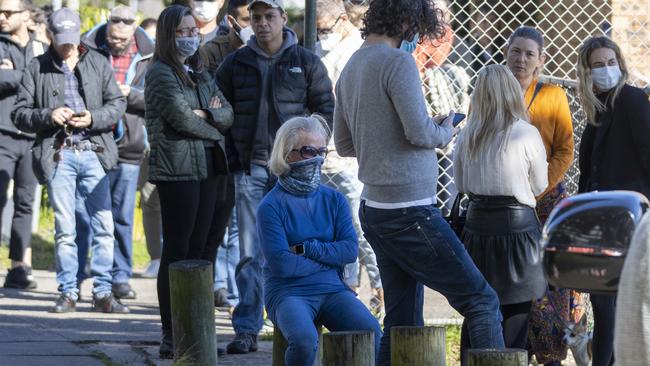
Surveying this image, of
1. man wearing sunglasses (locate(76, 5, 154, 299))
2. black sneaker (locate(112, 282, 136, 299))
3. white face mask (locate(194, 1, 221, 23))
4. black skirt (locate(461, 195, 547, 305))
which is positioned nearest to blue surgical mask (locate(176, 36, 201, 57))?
black skirt (locate(461, 195, 547, 305))

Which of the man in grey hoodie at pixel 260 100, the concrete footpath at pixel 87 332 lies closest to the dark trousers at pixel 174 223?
the concrete footpath at pixel 87 332

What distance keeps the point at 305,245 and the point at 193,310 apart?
0.65 m

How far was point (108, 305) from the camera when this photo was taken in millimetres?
8906

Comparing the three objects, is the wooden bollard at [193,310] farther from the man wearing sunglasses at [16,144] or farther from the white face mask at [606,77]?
the man wearing sunglasses at [16,144]

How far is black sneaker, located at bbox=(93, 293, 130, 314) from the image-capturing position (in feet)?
29.2

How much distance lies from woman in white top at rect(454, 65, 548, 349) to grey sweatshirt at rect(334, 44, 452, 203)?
52 cm

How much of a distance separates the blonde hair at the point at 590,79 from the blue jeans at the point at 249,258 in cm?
187

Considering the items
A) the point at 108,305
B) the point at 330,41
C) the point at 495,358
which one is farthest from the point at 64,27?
the point at 495,358

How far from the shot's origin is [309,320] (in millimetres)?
5355

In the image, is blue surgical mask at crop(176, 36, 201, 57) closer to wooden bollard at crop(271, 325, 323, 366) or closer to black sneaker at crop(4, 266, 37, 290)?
wooden bollard at crop(271, 325, 323, 366)

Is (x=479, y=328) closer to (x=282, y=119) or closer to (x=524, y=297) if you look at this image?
(x=524, y=297)

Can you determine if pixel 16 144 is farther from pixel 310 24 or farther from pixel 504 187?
pixel 504 187

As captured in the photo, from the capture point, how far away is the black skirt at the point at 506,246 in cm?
602

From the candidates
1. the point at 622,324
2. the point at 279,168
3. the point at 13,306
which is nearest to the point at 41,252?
the point at 13,306
